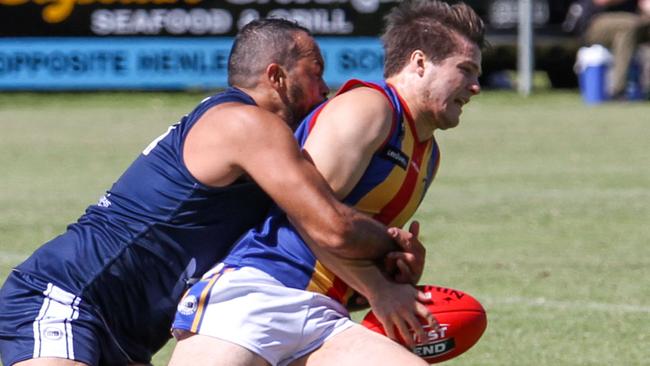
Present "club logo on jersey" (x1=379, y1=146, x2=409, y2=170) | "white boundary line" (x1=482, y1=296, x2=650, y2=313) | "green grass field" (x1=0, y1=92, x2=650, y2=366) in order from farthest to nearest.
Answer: "white boundary line" (x1=482, y1=296, x2=650, y2=313), "green grass field" (x1=0, y1=92, x2=650, y2=366), "club logo on jersey" (x1=379, y1=146, x2=409, y2=170)

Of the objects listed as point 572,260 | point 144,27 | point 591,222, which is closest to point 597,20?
point 144,27

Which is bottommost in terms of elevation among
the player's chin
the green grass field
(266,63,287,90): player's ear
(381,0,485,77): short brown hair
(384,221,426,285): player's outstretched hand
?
the green grass field

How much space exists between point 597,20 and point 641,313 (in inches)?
557

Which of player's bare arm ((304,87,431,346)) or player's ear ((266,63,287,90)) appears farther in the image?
player's ear ((266,63,287,90))

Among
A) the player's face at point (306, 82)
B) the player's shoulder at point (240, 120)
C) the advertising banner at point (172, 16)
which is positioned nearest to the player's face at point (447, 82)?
the player's face at point (306, 82)

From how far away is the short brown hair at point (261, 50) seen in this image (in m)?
5.14

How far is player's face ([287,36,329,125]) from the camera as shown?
514 cm

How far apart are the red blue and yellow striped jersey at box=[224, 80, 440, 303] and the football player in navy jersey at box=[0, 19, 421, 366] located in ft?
0.39

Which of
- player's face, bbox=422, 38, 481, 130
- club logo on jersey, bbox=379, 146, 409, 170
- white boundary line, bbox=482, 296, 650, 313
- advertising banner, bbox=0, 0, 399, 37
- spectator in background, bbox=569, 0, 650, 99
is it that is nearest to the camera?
club logo on jersey, bbox=379, 146, 409, 170

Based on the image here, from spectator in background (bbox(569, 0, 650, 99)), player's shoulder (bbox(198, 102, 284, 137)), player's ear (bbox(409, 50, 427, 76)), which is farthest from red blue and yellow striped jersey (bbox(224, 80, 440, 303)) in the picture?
spectator in background (bbox(569, 0, 650, 99))

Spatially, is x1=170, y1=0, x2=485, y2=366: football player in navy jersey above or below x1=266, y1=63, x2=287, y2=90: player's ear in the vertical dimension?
below

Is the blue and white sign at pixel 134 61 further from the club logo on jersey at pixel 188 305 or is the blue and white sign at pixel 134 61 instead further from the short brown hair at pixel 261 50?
the club logo on jersey at pixel 188 305

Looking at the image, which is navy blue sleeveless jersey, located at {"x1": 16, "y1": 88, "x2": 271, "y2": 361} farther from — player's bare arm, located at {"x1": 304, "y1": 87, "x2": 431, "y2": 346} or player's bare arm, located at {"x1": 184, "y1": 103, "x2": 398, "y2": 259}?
player's bare arm, located at {"x1": 304, "y1": 87, "x2": 431, "y2": 346}

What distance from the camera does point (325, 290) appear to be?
5000 millimetres
